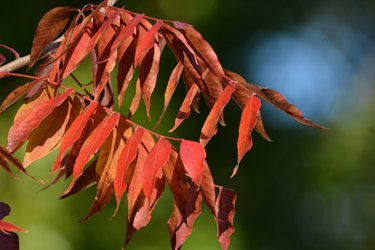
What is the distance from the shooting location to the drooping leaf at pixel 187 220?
2.82 ft

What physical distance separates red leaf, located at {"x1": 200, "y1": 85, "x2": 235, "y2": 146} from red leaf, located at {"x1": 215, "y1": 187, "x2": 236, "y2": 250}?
11 centimetres

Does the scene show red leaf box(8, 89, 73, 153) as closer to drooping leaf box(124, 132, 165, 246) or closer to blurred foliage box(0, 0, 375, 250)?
drooping leaf box(124, 132, 165, 246)

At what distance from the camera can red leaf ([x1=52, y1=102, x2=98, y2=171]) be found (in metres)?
0.79

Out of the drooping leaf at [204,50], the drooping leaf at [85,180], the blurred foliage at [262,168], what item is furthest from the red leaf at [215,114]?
the blurred foliage at [262,168]

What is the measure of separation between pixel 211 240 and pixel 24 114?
4.57 ft

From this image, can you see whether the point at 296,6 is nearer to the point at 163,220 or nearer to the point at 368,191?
the point at 368,191

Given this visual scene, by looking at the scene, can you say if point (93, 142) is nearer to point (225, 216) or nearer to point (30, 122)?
point (30, 122)

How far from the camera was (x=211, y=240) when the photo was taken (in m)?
2.20

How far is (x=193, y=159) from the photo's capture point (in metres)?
0.79

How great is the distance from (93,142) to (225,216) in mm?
197

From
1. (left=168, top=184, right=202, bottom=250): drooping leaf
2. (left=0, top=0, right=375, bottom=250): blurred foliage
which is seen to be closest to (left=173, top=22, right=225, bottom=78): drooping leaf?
(left=168, top=184, right=202, bottom=250): drooping leaf

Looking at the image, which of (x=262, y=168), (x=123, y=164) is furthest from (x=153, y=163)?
(x=262, y=168)

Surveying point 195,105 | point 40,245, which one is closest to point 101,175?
point 195,105

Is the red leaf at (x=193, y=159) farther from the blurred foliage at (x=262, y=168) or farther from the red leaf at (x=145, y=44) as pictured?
the blurred foliage at (x=262, y=168)
